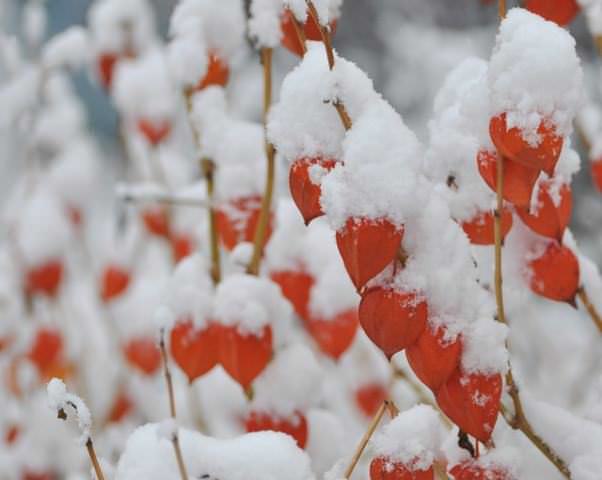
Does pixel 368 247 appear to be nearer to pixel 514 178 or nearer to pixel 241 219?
pixel 514 178

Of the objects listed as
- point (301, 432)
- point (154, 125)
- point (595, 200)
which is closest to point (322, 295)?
point (301, 432)

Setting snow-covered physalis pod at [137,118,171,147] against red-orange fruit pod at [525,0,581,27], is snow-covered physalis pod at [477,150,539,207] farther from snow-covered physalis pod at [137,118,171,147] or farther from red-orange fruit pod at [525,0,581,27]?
snow-covered physalis pod at [137,118,171,147]

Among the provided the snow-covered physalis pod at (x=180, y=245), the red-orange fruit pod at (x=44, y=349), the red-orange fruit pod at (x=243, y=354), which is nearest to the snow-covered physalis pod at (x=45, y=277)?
the red-orange fruit pod at (x=44, y=349)

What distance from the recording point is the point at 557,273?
556 mm

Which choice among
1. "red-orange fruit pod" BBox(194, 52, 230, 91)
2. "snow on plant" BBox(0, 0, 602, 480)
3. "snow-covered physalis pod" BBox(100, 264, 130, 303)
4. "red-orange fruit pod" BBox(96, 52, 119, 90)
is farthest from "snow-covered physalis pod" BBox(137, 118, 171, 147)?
"red-orange fruit pod" BBox(194, 52, 230, 91)

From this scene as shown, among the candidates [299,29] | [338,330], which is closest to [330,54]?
[299,29]

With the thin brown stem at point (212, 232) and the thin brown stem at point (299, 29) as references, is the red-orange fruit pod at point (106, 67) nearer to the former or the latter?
the thin brown stem at point (212, 232)

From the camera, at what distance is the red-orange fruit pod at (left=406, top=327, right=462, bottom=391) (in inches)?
17.8

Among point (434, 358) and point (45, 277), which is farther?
point (45, 277)

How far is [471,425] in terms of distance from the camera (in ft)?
1.48

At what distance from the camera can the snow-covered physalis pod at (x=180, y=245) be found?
1396mm

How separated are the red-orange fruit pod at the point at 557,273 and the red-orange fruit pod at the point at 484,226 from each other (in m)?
0.04

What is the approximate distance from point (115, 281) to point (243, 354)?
896 millimetres

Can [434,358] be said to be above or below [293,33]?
below
